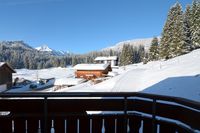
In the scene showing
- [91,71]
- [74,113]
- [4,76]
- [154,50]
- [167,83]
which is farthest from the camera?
[154,50]

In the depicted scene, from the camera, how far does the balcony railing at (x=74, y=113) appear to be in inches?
250

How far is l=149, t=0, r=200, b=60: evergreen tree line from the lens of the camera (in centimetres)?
6097

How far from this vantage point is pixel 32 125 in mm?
6441

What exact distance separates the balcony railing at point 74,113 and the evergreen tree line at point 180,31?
56.8m

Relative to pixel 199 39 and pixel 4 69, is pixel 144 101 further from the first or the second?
pixel 199 39

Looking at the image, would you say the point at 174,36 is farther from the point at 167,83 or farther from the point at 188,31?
the point at 167,83

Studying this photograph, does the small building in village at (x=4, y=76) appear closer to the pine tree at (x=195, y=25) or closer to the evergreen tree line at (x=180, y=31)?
the evergreen tree line at (x=180, y=31)

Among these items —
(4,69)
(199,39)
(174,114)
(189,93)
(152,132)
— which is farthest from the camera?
(199,39)

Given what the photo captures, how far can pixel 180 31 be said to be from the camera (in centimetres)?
6075

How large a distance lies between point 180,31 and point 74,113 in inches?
2282

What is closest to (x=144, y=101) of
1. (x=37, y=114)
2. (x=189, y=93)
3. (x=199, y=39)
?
(x=37, y=114)

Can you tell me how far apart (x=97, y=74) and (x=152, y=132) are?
64278 millimetres

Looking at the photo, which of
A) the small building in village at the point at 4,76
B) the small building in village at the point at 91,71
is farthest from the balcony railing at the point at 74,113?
the small building in village at the point at 91,71

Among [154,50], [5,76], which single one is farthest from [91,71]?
[5,76]
